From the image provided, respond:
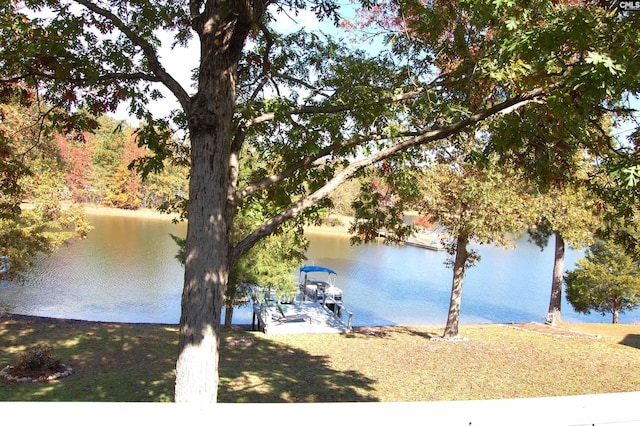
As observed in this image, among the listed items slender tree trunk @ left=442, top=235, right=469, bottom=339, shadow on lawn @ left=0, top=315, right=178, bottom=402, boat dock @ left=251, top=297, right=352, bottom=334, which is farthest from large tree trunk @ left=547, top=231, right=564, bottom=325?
shadow on lawn @ left=0, top=315, right=178, bottom=402

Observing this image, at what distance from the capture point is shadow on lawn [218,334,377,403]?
743cm

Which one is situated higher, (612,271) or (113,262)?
(612,271)

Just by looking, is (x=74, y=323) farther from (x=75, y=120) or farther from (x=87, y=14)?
(x=87, y=14)

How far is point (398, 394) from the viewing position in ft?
25.8

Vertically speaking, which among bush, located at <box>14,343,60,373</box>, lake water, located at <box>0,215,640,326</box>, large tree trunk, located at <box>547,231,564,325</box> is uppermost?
large tree trunk, located at <box>547,231,564,325</box>

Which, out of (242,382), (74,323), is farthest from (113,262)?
(242,382)

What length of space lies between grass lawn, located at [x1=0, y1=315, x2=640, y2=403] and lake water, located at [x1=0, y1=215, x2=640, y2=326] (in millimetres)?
5866

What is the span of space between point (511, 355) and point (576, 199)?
5.99 meters

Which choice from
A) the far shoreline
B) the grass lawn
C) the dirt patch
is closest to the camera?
the grass lawn

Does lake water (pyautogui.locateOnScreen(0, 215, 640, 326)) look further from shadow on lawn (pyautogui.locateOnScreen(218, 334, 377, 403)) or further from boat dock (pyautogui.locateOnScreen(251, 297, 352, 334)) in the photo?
shadow on lawn (pyautogui.locateOnScreen(218, 334, 377, 403))

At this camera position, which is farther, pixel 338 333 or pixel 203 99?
pixel 338 333

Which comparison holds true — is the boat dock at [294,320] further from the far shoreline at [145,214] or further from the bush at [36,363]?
the far shoreline at [145,214]

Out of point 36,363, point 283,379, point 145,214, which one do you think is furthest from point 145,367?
point 145,214

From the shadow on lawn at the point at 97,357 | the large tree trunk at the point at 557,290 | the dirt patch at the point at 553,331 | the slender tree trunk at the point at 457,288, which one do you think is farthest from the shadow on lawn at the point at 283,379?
the large tree trunk at the point at 557,290
